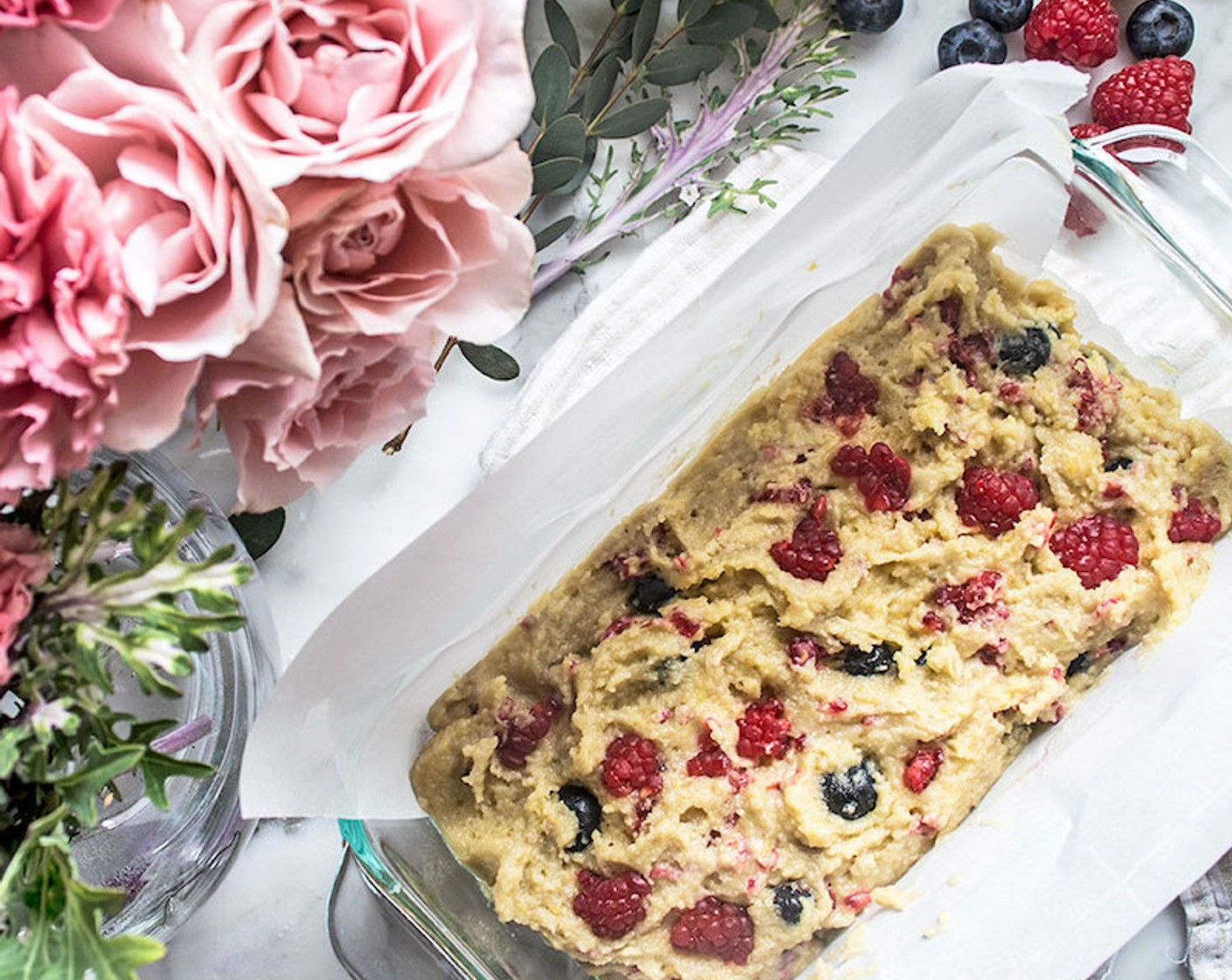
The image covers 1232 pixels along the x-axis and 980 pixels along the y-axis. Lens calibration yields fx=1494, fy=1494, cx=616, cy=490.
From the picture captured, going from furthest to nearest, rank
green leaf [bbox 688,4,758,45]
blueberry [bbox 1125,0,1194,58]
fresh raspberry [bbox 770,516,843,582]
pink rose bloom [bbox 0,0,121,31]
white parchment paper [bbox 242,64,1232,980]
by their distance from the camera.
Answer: blueberry [bbox 1125,0,1194,58] → green leaf [bbox 688,4,758,45] → fresh raspberry [bbox 770,516,843,582] → white parchment paper [bbox 242,64,1232,980] → pink rose bloom [bbox 0,0,121,31]

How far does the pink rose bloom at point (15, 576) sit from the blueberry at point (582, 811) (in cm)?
72

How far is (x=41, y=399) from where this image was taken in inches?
41.5

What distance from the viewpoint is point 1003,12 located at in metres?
1.90

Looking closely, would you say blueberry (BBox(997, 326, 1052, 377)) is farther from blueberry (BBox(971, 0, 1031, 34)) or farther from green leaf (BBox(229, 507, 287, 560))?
green leaf (BBox(229, 507, 287, 560))

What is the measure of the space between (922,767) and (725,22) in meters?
0.92

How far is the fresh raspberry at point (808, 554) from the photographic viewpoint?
5.60ft

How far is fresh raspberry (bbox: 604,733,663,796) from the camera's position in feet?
5.41

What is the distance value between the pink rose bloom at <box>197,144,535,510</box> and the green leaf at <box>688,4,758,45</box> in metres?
0.71

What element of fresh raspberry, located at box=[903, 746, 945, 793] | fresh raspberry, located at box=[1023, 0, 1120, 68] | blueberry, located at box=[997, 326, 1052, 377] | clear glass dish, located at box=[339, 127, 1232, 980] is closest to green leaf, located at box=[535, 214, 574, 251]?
clear glass dish, located at box=[339, 127, 1232, 980]

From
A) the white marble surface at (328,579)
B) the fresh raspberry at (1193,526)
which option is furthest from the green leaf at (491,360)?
the fresh raspberry at (1193,526)

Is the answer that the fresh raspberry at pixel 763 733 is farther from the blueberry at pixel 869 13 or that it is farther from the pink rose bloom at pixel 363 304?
the blueberry at pixel 869 13

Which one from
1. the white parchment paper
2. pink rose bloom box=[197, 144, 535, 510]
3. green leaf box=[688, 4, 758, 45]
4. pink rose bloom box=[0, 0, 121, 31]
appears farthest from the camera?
green leaf box=[688, 4, 758, 45]

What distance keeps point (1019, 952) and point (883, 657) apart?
350 millimetres

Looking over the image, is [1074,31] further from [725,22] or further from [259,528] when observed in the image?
[259,528]
